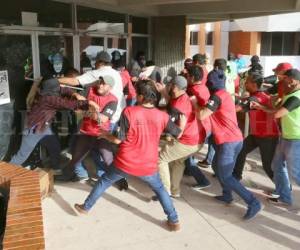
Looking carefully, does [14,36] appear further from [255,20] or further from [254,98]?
[255,20]

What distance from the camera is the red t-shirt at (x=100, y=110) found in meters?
4.54

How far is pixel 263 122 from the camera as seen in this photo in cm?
481

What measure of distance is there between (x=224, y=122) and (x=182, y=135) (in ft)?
1.59

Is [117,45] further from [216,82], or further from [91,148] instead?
[216,82]

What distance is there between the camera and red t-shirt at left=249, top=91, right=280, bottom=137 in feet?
15.4

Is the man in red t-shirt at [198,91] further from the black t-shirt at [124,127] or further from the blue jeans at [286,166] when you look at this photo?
the blue jeans at [286,166]

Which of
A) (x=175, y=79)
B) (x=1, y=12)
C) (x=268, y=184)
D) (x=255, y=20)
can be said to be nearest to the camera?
(x=175, y=79)

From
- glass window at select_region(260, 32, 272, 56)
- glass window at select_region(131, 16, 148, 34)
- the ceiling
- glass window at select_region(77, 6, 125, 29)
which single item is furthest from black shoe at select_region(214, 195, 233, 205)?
glass window at select_region(260, 32, 272, 56)

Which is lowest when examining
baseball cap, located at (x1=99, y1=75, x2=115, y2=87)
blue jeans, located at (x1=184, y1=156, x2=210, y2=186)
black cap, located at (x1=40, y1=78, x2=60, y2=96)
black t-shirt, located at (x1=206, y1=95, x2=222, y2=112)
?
blue jeans, located at (x1=184, y1=156, x2=210, y2=186)

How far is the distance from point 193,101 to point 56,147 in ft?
6.23

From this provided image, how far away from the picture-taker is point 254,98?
4.60 m

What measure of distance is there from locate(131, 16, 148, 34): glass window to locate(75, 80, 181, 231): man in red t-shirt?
571 centimetres

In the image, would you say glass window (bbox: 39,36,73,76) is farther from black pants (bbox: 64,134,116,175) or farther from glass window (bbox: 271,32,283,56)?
glass window (bbox: 271,32,283,56)

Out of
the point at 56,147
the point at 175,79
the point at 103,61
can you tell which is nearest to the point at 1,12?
the point at 103,61
